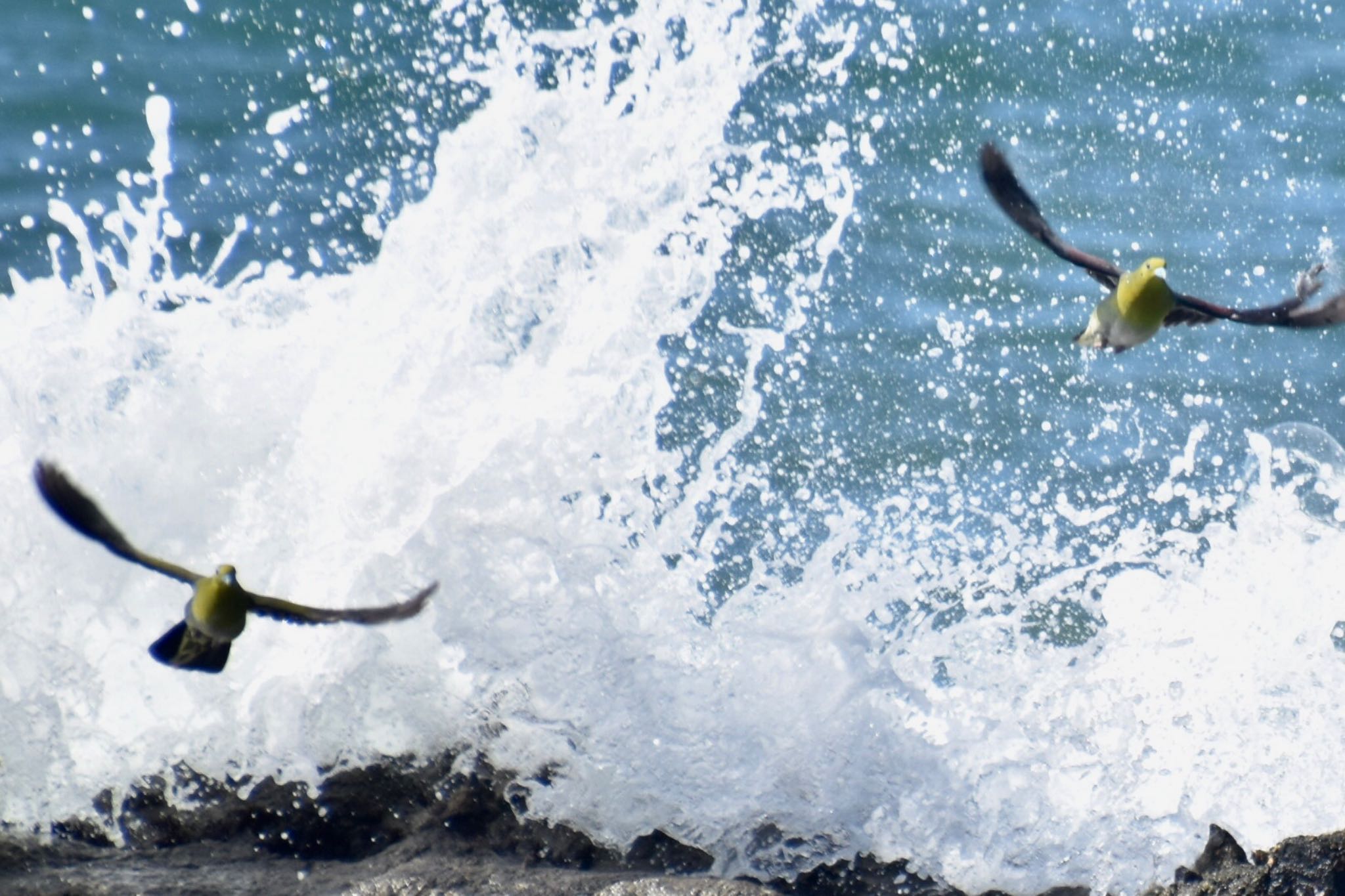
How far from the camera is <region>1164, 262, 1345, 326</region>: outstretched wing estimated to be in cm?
254

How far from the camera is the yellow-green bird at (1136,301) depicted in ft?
8.45

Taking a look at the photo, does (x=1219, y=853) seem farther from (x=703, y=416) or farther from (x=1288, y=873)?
(x=703, y=416)

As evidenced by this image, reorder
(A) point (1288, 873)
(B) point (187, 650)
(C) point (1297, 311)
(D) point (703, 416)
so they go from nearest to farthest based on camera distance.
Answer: (A) point (1288, 873) → (C) point (1297, 311) → (B) point (187, 650) → (D) point (703, 416)

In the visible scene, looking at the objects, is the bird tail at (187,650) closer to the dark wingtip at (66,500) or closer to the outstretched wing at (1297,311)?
the dark wingtip at (66,500)

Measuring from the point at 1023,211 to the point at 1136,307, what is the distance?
30 cm

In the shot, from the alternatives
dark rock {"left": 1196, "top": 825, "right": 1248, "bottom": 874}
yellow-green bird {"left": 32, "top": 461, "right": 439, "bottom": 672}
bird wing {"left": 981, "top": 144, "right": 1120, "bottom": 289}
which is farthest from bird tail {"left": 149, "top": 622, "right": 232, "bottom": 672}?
dark rock {"left": 1196, "top": 825, "right": 1248, "bottom": 874}

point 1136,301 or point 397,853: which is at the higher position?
point 1136,301

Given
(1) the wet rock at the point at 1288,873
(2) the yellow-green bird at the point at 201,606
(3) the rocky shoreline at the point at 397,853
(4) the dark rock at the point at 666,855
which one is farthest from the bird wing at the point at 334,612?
(1) the wet rock at the point at 1288,873

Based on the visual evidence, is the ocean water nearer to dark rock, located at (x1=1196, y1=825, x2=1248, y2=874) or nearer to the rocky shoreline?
the rocky shoreline

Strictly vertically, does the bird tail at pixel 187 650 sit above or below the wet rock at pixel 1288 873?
above

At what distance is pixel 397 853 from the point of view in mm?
2656

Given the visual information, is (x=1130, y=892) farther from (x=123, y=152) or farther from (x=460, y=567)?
(x=123, y=152)

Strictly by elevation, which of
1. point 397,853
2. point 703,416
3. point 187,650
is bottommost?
point 397,853

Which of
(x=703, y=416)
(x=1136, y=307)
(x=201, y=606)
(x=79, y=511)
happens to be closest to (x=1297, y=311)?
(x=1136, y=307)
